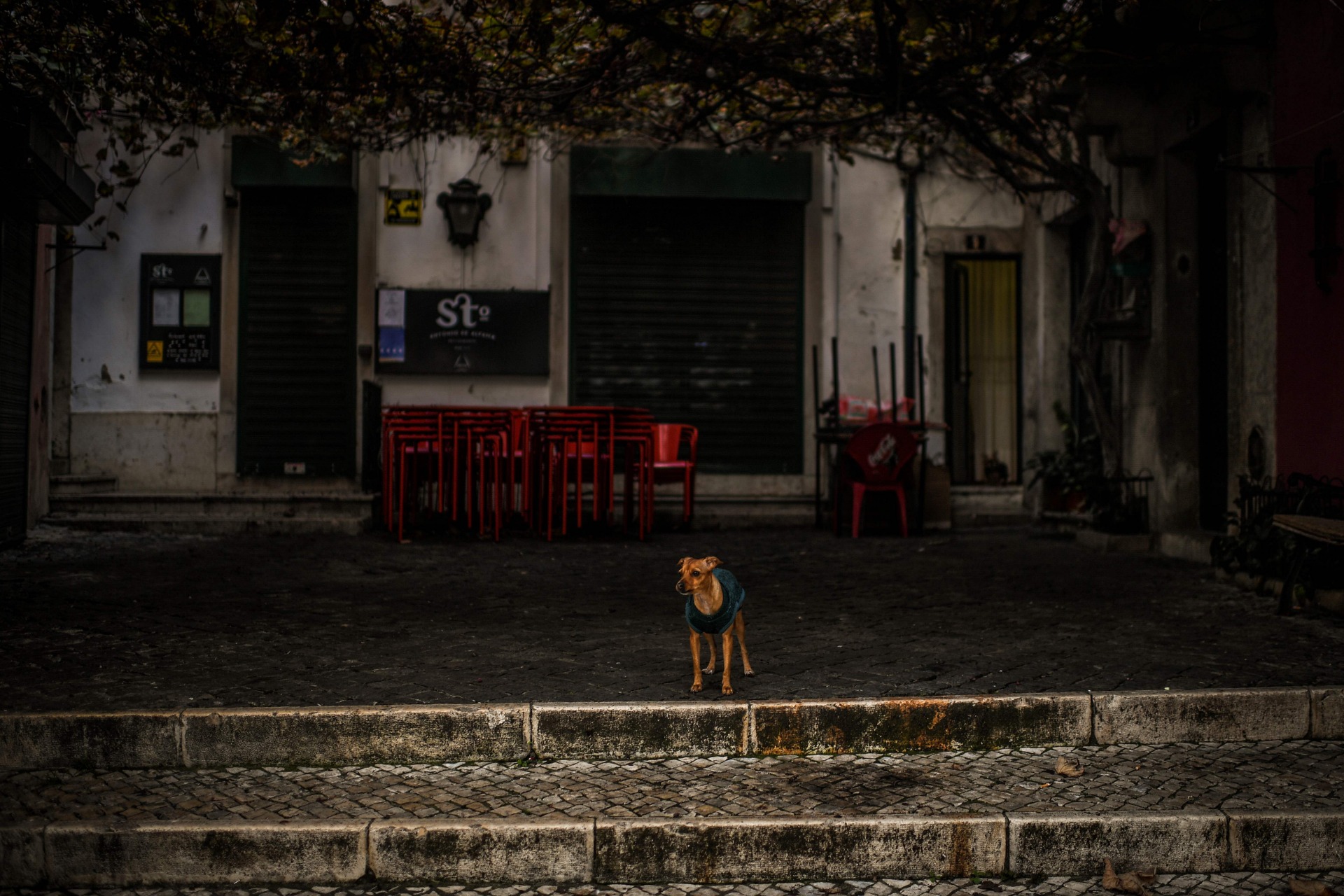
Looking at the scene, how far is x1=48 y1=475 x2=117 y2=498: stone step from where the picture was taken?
11.3m

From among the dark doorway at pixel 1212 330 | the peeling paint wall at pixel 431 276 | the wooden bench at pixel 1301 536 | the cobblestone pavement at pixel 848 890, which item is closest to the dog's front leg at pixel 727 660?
the cobblestone pavement at pixel 848 890

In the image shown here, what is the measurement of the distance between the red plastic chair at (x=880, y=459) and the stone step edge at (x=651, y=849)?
7.08 metres

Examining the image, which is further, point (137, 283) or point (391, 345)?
point (391, 345)

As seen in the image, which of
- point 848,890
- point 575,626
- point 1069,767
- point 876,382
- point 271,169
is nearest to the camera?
point 848,890

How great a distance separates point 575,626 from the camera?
6223mm

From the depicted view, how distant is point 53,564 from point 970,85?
8016mm

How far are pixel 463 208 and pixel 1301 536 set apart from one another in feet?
29.4

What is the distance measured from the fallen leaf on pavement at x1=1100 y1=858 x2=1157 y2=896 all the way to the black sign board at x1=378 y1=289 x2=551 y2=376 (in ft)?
32.5

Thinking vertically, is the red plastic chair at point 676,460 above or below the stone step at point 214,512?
above

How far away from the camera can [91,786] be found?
13.0 feet

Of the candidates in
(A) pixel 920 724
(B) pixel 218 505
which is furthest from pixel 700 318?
(A) pixel 920 724

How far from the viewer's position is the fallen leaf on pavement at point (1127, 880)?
3.41 m

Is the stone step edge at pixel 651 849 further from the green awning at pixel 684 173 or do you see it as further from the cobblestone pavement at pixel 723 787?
the green awning at pixel 684 173

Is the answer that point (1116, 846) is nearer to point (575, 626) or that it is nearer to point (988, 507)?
point (575, 626)
